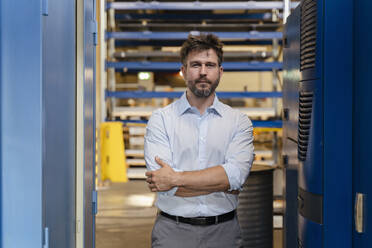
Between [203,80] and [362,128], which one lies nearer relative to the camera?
[362,128]

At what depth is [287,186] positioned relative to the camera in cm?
300

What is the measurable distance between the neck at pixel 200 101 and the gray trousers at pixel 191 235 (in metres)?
0.58

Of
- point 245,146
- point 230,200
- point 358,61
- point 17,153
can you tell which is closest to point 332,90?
point 358,61

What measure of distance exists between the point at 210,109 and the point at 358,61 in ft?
2.85

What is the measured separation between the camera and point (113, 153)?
776 cm

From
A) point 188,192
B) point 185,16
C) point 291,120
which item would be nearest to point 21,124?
point 188,192

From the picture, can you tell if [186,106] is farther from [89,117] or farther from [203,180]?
[89,117]

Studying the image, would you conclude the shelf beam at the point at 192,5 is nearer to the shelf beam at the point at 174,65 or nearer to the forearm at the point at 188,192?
the shelf beam at the point at 174,65

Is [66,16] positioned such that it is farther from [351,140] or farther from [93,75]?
[351,140]

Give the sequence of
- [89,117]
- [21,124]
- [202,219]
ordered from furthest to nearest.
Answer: [89,117] < [202,219] < [21,124]

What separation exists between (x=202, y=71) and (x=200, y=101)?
0.58ft

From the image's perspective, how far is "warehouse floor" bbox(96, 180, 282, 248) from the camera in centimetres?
488

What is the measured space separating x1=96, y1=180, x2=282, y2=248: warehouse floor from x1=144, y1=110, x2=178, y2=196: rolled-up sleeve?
99.3 inches

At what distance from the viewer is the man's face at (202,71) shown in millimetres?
2420
